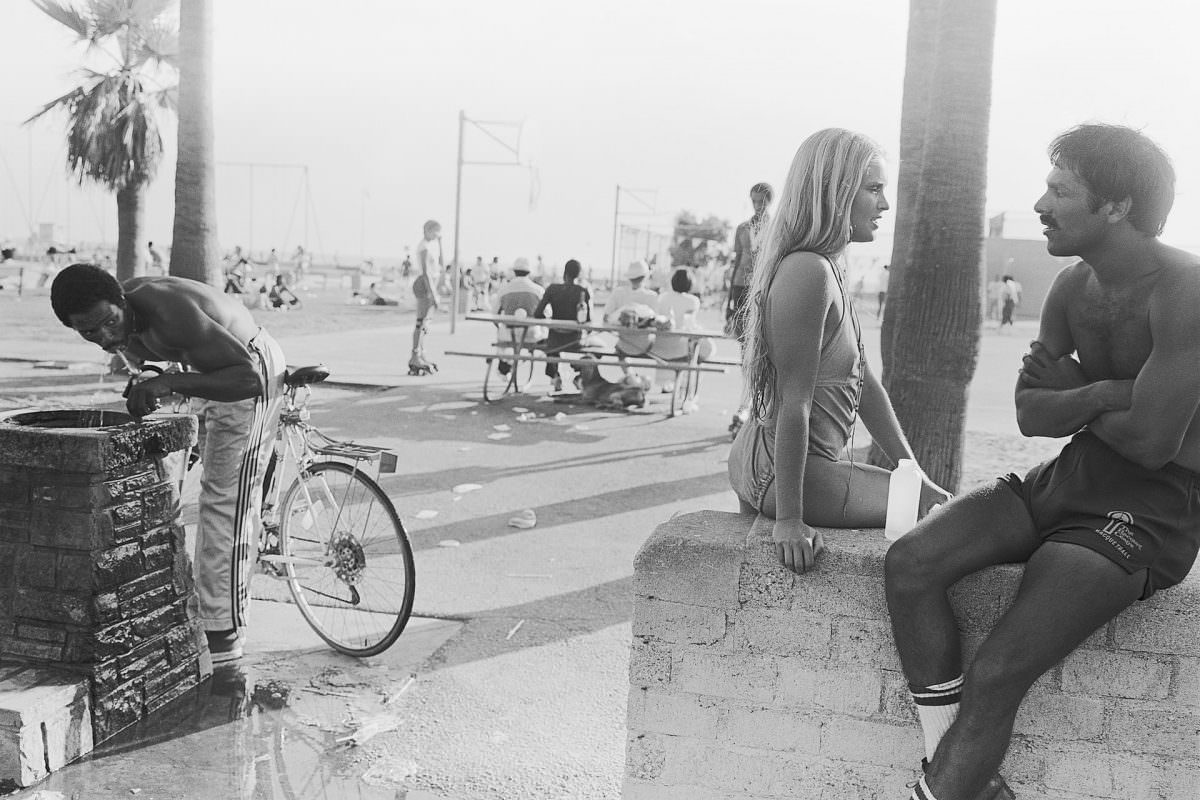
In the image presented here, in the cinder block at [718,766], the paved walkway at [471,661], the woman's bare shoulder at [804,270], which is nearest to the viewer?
the cinder block at [718,766]

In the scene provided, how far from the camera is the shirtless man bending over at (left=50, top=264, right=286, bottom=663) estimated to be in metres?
3.96

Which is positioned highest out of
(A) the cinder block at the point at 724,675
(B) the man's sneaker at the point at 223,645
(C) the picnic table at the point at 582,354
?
(C) the picnic table at the point at 582,354

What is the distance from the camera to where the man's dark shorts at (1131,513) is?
2.50m

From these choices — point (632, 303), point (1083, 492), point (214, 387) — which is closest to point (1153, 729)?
point (1083, 492)

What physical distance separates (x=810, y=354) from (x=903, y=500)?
493mm

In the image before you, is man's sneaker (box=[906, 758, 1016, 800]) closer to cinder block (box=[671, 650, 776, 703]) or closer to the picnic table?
cinder block (box=[671, 650, 776, 703])

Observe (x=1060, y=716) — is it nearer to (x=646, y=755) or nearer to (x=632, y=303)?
(x=646, y=755)

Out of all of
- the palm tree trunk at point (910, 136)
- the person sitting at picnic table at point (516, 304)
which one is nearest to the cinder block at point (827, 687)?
the palm tree trunk at point (910, 136)

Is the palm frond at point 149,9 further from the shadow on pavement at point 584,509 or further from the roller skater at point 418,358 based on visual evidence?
the shadow on pavement at point 584,509

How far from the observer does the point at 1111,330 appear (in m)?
2.62

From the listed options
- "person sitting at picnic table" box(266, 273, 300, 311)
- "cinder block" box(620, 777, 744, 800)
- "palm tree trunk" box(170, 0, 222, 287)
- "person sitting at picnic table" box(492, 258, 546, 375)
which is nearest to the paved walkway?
"cinder block" box(620, 777, 744, 800)

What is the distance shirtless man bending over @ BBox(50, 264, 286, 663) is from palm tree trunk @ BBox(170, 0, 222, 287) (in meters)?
4.77

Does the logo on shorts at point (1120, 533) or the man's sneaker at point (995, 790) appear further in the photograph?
the man's sneaker at point (995, 790)

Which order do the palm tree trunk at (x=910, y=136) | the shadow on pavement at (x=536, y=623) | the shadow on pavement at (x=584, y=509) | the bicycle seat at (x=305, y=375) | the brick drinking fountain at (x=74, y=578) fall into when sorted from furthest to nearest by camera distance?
1. the shadow on pavement at (x=584, y=509)
2. the palm tree trunk at (x=910, y=136)
3. the shadow on pavement at (x=536, y=623)
4. the bicycle seat at (x=305, y=375)
5. the brick drinking fountain at (x=74, y=578)
